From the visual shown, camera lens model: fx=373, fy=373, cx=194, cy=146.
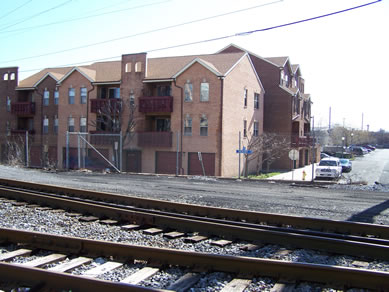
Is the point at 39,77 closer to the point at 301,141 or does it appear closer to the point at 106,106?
the point at 106,106

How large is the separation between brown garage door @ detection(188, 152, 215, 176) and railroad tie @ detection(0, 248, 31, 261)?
24.3 meters

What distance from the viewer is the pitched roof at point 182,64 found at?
103 ft

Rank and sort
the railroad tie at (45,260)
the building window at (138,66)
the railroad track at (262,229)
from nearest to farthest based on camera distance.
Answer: the railroad track at (262,229), the railroad tie at (45,260), the building window at (138,66)

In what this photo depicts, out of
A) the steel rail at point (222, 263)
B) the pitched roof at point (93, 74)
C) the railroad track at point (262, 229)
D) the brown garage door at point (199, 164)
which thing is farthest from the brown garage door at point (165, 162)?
the steel rail at point (222, 263)

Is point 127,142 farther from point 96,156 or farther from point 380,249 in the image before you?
point 380,249

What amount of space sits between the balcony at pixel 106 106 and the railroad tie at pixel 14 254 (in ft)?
93.4

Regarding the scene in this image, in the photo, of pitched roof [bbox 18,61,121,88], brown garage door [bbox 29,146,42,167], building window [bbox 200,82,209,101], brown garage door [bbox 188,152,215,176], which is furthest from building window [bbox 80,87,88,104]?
brown garage door [bbox 188,152,215,176]

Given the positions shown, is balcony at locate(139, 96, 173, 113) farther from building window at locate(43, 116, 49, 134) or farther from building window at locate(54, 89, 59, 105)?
building window at locate(43, 116, 49, 134)

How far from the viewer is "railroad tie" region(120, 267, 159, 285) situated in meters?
4.80

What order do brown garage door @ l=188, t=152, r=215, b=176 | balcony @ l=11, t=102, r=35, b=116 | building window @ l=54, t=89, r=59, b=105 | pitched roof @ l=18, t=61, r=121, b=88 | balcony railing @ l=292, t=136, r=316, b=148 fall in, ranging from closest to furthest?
brown garage door @ l=188, t=152, r=215, b=176
pitched roof @ l=18, t=61, r=121, b=88
balcony railing @ l=292, t=136, r=316, b=148
building window @ l=54, t=89, r=59, b=105
balcony @ l=11, t=102, r=35, b=116

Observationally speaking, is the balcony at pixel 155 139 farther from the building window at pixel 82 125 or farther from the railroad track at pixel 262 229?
the railroad track at pixel 262 229

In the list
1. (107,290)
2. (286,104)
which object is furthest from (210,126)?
(107,290)

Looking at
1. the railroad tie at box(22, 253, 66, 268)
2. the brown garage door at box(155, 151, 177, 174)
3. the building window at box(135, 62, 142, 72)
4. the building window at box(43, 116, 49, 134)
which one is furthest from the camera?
the building window at box(43, 116, 49, 134)

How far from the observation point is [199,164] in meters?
30.3
